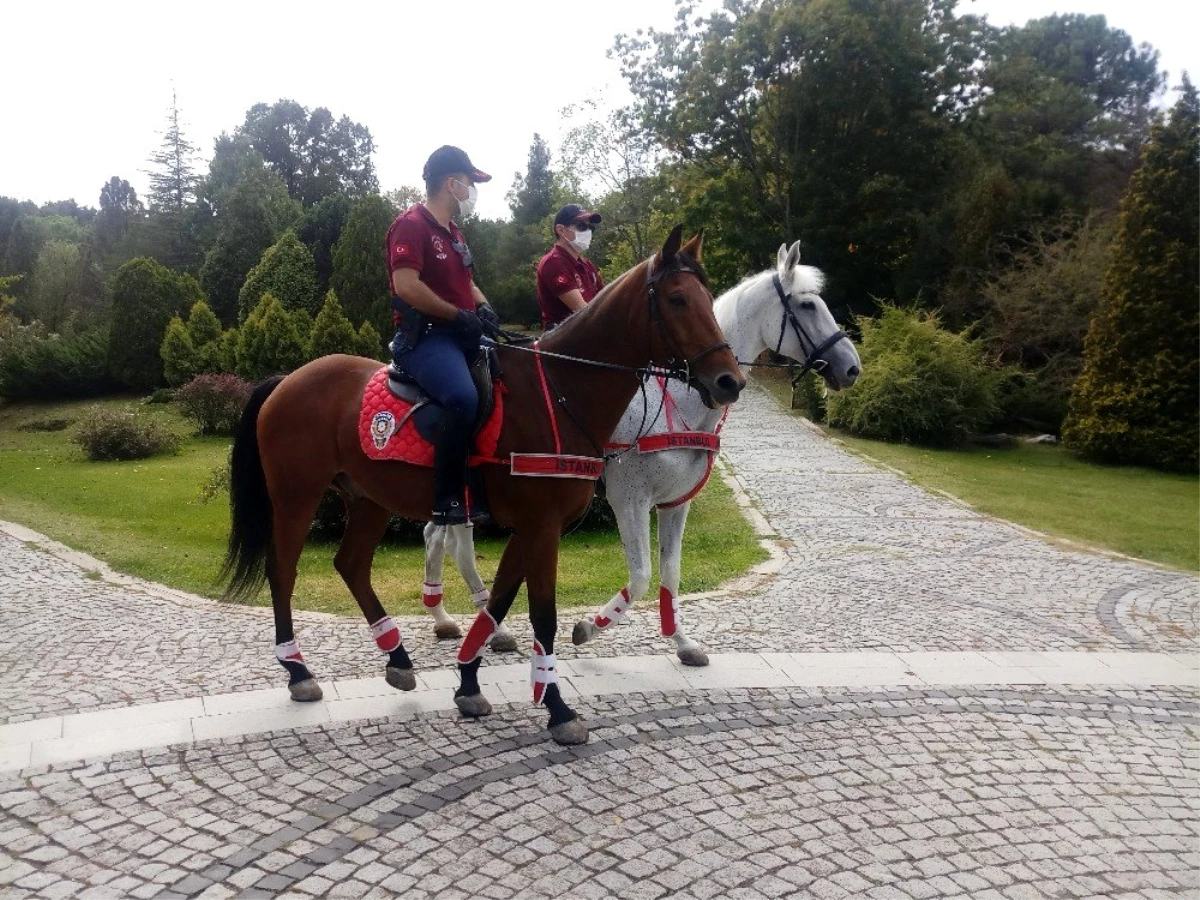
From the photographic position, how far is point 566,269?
19.2ft

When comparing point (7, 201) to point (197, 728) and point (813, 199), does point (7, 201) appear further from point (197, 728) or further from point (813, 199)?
point (197, 728)

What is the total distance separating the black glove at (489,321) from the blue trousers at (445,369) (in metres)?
0.17

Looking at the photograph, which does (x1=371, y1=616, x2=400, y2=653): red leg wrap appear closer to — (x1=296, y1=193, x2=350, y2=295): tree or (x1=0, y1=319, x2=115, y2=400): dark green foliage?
(x1=0, y1=319, x2=115, y2=400): dark green foliage

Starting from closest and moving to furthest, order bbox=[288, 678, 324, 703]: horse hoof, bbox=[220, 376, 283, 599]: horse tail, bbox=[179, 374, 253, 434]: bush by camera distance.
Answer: bbox=[288, 678, 324, 703]: horse hoof → bbox=[220, 376, 283, 599]: horse tail → bbox=[179, 374, 253, 434]: bush

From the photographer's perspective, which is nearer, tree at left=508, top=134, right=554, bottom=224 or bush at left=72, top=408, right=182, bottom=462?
bush at left=72, top=408, right=182, bottom=462

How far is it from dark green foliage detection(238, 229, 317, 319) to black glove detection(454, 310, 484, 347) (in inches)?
1027

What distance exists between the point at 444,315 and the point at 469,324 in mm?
145

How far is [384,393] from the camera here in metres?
4.73

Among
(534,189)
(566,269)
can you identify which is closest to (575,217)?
(566,269)

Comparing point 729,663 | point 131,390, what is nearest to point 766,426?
point 729,663

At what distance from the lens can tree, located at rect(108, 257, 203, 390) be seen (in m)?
26.5

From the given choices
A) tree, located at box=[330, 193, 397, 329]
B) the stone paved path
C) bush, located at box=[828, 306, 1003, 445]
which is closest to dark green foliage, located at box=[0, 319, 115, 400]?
tree, located at box=[330, 193, 397, 329]

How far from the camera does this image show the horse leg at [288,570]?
16.4ft

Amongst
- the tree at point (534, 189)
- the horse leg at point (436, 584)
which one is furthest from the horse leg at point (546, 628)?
the tree at point (534, 189)
